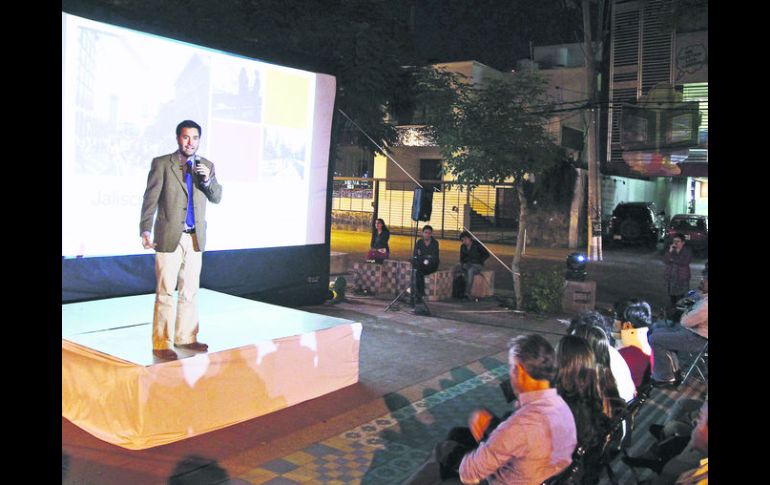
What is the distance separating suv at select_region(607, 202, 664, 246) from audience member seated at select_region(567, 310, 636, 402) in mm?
21276

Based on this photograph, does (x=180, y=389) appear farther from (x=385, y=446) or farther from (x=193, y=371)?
(x=385, y=446)

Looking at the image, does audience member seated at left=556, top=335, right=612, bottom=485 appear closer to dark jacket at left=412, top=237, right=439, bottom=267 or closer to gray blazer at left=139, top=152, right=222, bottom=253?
gray blazer at left=139, top=152, right=222, bottom=253

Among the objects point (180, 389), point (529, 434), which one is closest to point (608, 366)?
point (529, 434)

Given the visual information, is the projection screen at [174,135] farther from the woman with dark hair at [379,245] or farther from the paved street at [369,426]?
the woman with dark hair at [379,245]

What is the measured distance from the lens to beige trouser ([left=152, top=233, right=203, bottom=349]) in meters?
5.15

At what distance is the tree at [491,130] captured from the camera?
11.2 m

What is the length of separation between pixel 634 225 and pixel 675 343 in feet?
62.9

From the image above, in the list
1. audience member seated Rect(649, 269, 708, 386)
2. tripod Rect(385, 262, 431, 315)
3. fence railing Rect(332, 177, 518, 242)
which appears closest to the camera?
audience member seated Rect(649, 269, 708, 386)

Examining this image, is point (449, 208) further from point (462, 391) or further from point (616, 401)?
point (616, 401)

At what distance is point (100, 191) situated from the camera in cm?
734

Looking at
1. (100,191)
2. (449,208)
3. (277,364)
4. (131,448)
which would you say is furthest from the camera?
(449,208)

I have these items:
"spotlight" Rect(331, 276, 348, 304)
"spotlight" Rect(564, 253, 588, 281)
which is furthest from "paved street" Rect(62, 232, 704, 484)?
"spotlight" Rect(564, 253, 588, 281)
